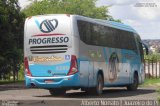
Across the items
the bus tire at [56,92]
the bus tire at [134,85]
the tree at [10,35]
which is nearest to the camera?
the bus tire at [56,92]

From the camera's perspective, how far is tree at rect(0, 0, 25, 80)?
3699 cm

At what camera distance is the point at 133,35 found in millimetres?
29031

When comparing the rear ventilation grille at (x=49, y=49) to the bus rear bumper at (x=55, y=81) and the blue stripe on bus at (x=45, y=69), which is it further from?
the bus rear bumper at (x=55, y=81)

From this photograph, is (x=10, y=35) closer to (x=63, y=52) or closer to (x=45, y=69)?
(x=45, y=69)

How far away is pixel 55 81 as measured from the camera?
2169 cm

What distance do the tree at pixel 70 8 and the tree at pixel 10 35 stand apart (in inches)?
1243

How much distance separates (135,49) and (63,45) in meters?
8.67

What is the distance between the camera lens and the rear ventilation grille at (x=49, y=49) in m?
21.5

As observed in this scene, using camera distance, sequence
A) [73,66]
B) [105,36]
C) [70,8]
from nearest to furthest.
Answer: [73,66], [105,36], [70,8]

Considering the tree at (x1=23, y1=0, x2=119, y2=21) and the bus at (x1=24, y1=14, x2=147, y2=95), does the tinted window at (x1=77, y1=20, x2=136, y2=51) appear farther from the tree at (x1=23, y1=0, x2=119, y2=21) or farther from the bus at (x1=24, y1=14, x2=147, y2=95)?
the tree at (x1=23, y1=0, x2=119, y2=21)

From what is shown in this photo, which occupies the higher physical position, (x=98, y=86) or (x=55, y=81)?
(x=55, y=81)

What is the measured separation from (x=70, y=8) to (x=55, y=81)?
52320mm

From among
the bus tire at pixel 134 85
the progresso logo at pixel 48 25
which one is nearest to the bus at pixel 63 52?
the progresso logo at pixel 48 25

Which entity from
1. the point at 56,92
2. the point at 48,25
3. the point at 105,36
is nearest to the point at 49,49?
the point at 48,25
